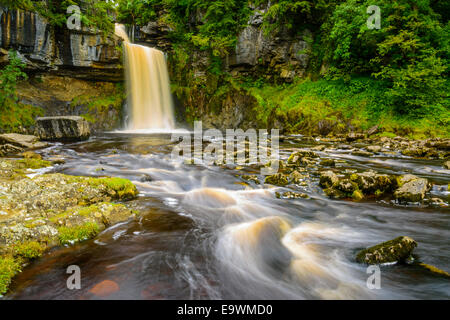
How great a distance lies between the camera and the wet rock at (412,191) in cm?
471

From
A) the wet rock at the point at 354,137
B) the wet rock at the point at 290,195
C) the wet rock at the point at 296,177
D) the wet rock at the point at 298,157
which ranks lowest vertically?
the wet rock at the point at 290,195

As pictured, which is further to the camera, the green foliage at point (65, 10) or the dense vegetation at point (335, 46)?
the green foliage at point (65, 10)

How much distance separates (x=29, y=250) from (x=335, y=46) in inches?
776

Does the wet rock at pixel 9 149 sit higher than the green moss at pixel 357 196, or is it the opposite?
the wet rock at pixel 9 149

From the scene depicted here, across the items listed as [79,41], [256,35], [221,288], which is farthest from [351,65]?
[79,41]

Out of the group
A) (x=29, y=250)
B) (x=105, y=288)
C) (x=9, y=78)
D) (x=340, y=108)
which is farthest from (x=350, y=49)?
(x=9, y=78)

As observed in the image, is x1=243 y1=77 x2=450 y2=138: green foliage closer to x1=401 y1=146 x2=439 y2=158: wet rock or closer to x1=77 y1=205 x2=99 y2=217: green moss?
x1=401 y1=146 x2=439 y2=158: wet rock

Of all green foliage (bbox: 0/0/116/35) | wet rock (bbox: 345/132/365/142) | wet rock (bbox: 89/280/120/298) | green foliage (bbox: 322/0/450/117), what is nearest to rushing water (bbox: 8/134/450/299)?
wet rock (bbox: 89/280/120/298)

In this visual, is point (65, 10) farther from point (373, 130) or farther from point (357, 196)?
point (373, 130)

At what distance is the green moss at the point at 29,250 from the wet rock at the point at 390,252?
3.82 meters

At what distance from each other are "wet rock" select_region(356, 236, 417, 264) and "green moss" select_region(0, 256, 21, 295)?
378cm

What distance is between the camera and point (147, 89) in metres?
20.0

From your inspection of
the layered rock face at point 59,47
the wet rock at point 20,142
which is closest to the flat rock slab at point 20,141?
the wet rock at point 20,142

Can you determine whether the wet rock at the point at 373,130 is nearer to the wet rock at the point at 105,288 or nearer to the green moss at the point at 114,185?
the green moss at the point at 114,185
